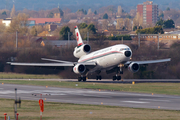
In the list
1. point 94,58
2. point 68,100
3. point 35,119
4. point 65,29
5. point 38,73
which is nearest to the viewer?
point 35,119

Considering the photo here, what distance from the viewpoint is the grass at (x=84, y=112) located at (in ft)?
89.4

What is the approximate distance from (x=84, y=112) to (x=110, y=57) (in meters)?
30.4

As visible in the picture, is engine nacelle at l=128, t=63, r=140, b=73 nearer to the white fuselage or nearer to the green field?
the white fuselage

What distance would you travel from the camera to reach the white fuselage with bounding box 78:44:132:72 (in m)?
58.5

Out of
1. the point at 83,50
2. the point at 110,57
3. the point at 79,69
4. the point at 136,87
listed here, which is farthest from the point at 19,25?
the point at 136,87

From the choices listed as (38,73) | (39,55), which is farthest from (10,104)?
(39,55)

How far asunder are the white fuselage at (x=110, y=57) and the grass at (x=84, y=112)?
81.8 feet

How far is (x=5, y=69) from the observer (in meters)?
89.8

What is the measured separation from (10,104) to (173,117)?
52.4 ft

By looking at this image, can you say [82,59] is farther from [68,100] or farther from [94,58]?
[68,100]

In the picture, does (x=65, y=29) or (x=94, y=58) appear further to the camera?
(x=65, y=29)

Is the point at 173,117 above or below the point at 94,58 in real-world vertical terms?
below

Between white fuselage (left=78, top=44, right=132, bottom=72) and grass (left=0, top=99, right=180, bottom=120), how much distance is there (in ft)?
81.8

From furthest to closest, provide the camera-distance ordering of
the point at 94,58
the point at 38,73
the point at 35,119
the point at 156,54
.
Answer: the point at 156,54
the point at 38,73
the point at 94,58
the point at 35,119
